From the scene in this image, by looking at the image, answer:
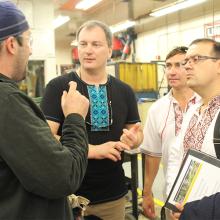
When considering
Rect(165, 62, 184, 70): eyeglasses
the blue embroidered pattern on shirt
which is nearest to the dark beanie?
the blue embroidered pattern on shirt

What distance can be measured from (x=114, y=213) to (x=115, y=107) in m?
0.67

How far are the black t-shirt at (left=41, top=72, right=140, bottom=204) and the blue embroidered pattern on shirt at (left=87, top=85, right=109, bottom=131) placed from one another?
31 millimetres

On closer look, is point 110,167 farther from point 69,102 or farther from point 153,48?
point 153,48

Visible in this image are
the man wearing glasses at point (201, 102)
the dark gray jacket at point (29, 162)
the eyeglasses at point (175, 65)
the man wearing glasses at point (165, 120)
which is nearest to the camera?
the dark gray jacket at point (29, 162)

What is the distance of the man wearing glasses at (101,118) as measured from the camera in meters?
1.76

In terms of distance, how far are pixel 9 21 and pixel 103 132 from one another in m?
1.01

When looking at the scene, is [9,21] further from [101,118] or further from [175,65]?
[175,65]

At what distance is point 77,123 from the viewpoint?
112cm

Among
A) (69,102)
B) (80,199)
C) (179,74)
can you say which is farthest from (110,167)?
(179,74)

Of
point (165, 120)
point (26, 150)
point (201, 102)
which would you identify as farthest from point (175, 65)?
point (26, 150)

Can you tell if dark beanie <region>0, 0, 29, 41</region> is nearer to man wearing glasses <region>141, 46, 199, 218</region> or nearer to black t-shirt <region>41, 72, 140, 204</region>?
black t-shirt <region>41, 72, 140, 204</region>

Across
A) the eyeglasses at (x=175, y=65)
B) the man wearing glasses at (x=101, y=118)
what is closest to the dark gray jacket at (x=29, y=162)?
the man wearing glasses at (x=101, y=118)

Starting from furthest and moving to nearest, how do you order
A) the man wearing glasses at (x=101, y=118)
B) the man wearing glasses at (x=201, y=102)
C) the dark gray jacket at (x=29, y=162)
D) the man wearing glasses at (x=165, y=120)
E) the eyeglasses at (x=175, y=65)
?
the eyeglasses at (x=175, y=65), the man wearing glasses at (x=165, y=120), the man wearing glasses at (x=101, y=118), the man wearing glasses at (x=201, y=102), the dark gray jacket at (x=29, y=162)

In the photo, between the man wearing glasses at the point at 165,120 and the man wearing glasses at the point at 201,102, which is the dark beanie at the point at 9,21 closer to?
the man wearing glasses at the point at 201,102
